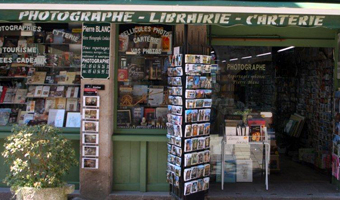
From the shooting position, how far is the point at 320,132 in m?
8.28

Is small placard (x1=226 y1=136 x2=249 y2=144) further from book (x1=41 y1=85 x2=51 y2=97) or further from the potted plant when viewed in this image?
book (x1=41 y1=85 x2=51 y2=97)

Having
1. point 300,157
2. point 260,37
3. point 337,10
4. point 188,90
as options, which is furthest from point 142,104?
point 300,157

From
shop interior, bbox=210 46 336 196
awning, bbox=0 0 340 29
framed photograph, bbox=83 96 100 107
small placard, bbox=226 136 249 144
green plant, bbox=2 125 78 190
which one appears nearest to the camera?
green plant, bbox=2 125 78 190

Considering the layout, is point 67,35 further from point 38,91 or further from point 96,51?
point 38,91

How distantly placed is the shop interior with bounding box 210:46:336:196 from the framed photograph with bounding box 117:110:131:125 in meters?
1.58

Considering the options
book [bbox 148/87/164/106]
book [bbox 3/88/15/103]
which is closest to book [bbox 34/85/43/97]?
book [bbox 3/88/15/103]

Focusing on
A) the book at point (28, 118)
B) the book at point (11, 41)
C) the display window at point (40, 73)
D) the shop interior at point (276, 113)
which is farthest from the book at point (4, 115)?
the shop interior at point (276, 113)

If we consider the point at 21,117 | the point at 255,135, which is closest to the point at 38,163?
the point at 21,117

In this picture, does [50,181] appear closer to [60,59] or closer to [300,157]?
[60,59]

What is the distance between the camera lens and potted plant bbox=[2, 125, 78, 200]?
5004 mm

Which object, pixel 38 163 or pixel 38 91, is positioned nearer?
pixel 38 163

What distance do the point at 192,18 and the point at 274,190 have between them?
3346 mm

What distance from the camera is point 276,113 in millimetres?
9547

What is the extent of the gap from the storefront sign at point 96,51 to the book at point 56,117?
946 millimetres
